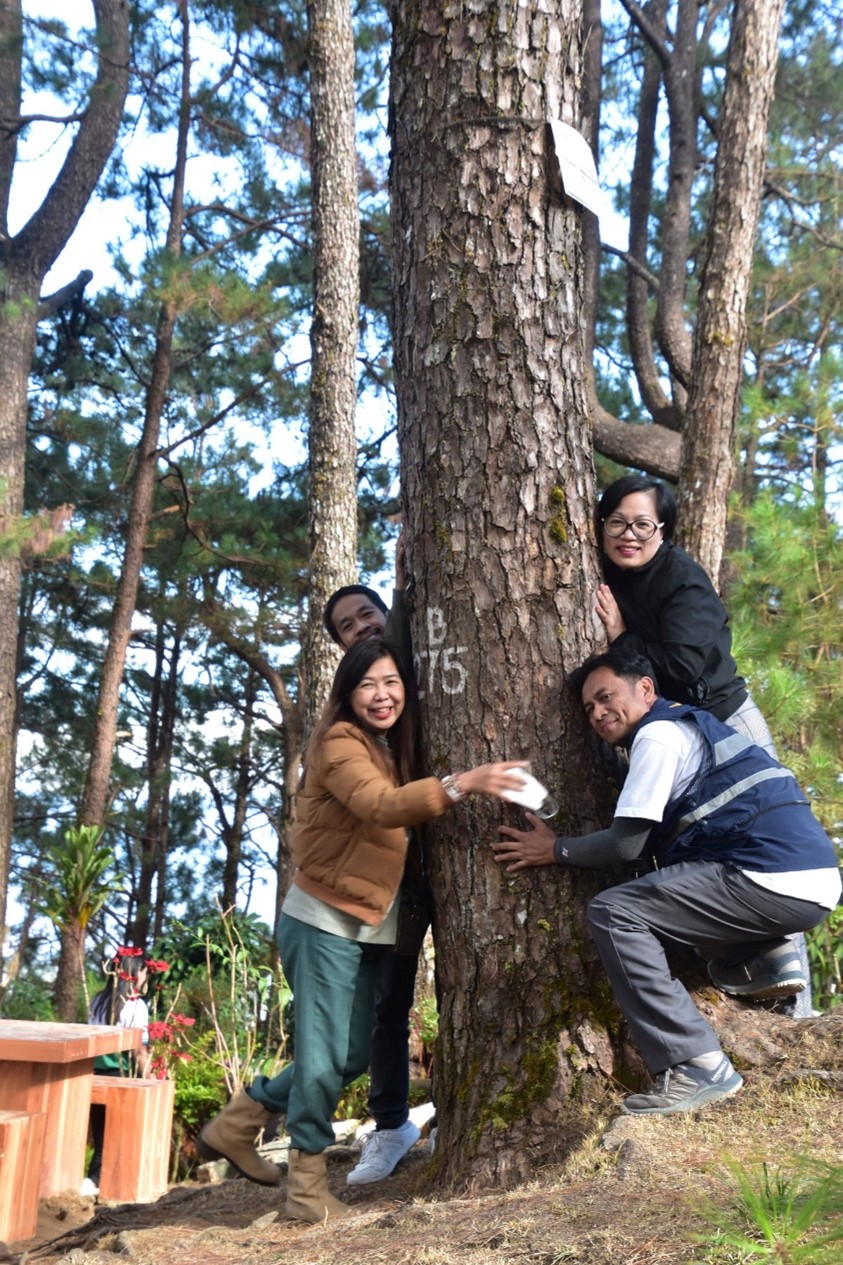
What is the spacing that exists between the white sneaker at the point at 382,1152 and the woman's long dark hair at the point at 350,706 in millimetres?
1172

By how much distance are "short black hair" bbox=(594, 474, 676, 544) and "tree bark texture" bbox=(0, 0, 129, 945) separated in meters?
9.61

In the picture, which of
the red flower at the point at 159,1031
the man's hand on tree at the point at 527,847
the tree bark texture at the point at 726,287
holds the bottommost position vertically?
the red flower at the point at 159,1031

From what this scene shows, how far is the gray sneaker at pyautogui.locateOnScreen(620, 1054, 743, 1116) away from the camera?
2.75 metres

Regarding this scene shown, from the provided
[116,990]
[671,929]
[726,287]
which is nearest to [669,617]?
[671,929]

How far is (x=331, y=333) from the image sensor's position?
825 centimetres

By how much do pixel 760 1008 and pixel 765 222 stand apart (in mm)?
10777

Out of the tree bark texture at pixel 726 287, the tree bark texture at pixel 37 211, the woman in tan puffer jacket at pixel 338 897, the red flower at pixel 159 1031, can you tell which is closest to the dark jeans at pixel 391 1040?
the woman in tan puffer jacket at pixel 338 897

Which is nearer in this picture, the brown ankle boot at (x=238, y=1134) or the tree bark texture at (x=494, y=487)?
the tree bark texture at (x=494, y=487)

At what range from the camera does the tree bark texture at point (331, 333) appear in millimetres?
7797

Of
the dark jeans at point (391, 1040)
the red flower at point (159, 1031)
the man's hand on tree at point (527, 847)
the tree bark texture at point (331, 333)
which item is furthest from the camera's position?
the tree bark texture at point (331, 333)

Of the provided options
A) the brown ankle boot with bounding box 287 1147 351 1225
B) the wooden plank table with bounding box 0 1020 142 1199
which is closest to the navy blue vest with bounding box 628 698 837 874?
the brown ankle boot with bounding box 287 1147 351 1225

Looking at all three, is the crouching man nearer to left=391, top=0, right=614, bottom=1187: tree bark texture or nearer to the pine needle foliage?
left=391, top=0, right=614, bottom=1187: tree bark texture

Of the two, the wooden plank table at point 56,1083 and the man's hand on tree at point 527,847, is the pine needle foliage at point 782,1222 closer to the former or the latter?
the man's hand on tree at point 527,847

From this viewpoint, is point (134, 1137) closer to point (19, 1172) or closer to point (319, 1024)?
point (19, 1172)
